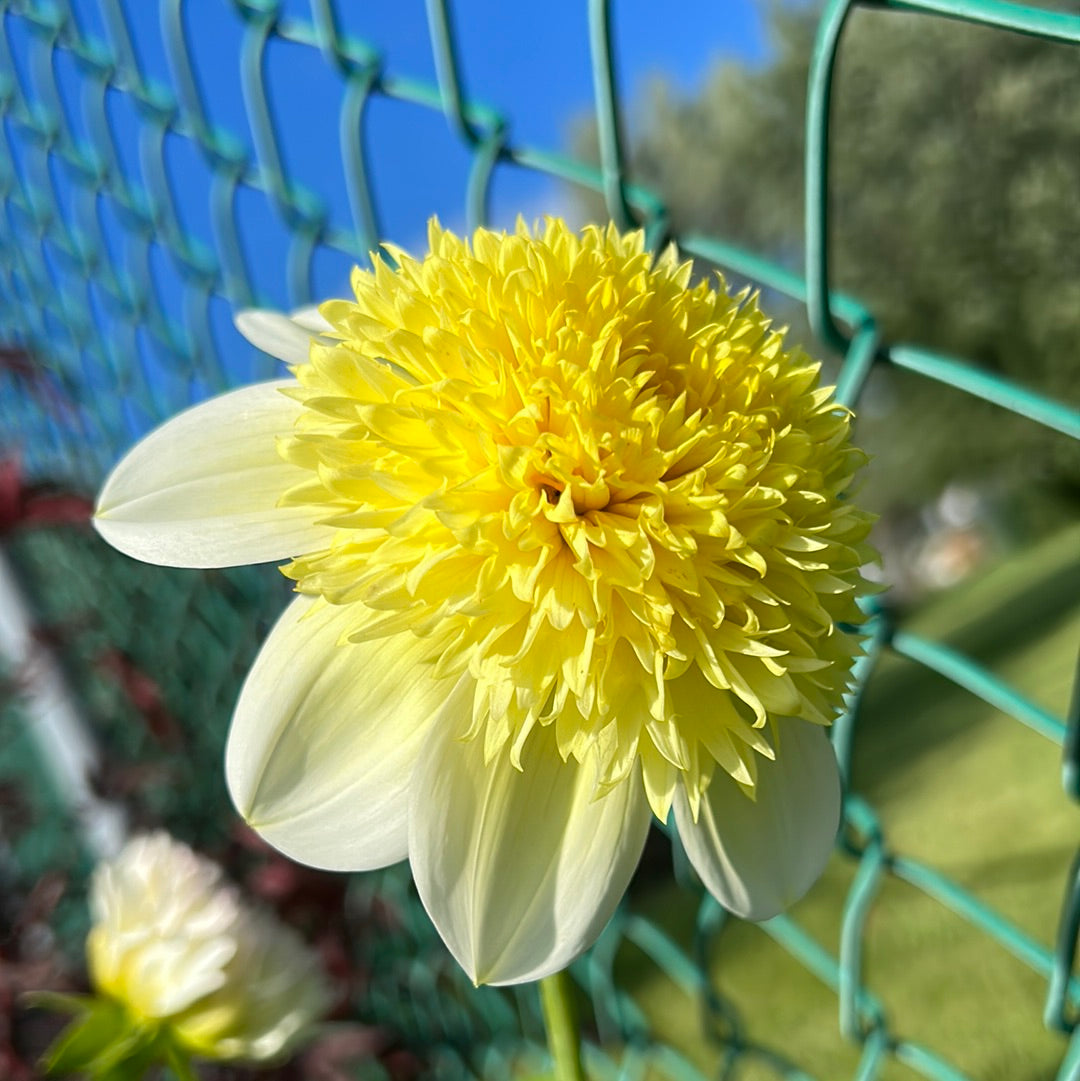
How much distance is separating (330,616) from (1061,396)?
1598 mm

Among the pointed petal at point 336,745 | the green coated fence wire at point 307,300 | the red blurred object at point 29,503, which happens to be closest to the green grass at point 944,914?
the green coated fence wire at point 307,300

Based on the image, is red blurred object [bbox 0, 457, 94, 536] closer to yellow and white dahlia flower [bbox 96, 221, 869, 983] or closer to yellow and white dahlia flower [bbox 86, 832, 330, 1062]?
yellow and white dahlia flower [bbox 86, 832, 330, 1062]

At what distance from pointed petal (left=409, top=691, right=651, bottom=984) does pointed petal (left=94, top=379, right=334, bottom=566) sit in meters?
0.09

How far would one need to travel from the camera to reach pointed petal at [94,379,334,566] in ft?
→ 1.12

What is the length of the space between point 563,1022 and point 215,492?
24 centimetres

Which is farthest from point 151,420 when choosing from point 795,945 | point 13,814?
point 795,945

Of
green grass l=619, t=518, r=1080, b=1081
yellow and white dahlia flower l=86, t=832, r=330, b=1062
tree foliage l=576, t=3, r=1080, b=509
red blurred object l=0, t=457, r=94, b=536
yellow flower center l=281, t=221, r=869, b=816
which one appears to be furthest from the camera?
green grass l=619, t=518, r=1080, b=1081

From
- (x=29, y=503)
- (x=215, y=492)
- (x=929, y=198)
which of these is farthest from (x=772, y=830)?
(x=929, y=198)

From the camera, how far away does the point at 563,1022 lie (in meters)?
0.37

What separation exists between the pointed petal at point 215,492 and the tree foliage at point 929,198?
0.27m

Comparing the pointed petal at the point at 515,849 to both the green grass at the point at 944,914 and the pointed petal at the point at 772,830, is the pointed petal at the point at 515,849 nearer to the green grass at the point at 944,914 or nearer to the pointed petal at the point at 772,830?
the pointed petal at the point at 772,830

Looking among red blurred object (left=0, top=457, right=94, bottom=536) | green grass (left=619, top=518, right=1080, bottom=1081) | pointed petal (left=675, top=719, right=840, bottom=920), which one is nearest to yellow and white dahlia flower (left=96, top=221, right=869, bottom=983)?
pointed petal (left=675, top=719, right=840, bottom=920)

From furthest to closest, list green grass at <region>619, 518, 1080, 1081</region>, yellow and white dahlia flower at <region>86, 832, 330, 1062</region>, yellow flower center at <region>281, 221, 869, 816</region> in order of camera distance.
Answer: green grass at <region>619, 518, 1080, 1081</region> < yellow and white dahlia flower at <region>86, 832, 330, 1062</region> < yellow flower center at <region>281, 221, 869, 816</region>

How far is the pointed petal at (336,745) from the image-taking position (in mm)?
332
